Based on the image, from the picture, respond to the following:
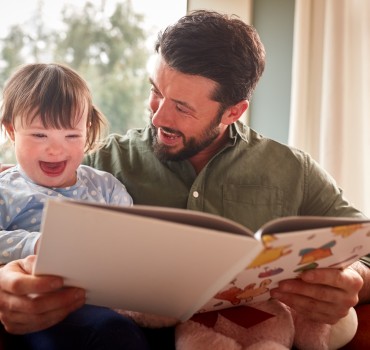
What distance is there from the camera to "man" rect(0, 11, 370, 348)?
167 cm

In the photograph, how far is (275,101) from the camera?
2.71 metres

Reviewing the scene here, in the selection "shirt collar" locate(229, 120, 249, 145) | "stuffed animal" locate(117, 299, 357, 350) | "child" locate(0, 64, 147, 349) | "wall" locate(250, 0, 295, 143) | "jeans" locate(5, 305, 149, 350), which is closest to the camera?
"jeans" locate(5, 305, 149, 350)

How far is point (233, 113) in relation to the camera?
1.83 metres

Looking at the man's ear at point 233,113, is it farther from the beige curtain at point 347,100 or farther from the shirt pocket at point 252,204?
the beige curtain at point 347,100

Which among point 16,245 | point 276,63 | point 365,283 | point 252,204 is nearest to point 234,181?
point 252,204

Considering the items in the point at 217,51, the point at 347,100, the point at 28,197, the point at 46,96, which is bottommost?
the point at 28,197

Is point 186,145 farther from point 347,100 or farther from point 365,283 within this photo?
point 347,100

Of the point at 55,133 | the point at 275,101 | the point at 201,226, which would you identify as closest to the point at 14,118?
the point at 55,133

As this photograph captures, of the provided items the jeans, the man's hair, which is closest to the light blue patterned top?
the jeans

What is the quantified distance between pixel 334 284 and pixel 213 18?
0.93 meters

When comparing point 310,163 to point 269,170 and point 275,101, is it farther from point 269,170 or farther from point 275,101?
point 275,101

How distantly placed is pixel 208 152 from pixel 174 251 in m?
0.92

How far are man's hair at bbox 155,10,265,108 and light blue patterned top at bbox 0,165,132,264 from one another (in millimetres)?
393

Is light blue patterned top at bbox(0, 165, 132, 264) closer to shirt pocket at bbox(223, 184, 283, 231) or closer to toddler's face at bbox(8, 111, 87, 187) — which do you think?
toddler's face at bbox(8, 111, 87, 187)
